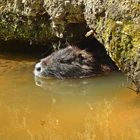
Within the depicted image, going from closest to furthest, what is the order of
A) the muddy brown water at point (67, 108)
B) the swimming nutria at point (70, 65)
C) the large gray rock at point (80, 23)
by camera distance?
the muddy brown water at point (67, 108) → the large gray rock at point (80, 23) → the swimming nutria at point (70, 65)

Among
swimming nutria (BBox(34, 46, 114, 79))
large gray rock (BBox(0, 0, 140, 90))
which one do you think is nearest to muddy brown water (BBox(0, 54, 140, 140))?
swimming nutria (BBox(34, 46, 114, 79))

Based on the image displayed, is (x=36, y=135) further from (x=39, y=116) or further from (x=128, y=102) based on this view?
(x=128, y=102)

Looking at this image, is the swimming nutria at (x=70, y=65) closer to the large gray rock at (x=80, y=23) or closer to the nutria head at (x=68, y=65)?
the nutria head at (x=68, y=65)

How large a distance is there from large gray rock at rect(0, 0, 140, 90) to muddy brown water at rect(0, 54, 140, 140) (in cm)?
45

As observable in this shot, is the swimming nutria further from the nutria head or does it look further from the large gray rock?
the large gray rock

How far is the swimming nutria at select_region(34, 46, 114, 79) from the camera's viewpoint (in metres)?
6.52

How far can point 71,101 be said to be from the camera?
559cm

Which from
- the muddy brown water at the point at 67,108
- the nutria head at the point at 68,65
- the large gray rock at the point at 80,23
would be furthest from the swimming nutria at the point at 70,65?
the large gray rock at the point at 80,23

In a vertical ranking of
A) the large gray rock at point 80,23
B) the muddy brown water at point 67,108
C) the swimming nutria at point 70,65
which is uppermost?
the large gray rock at point 80,23

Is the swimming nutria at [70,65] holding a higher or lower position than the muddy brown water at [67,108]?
higher

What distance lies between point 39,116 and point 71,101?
23.5 inches

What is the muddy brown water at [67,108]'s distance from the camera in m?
4.65

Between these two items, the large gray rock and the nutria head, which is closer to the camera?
the large gray rock

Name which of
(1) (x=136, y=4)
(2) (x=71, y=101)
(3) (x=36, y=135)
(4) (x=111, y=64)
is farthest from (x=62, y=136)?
(4) (x=111, y=64)
